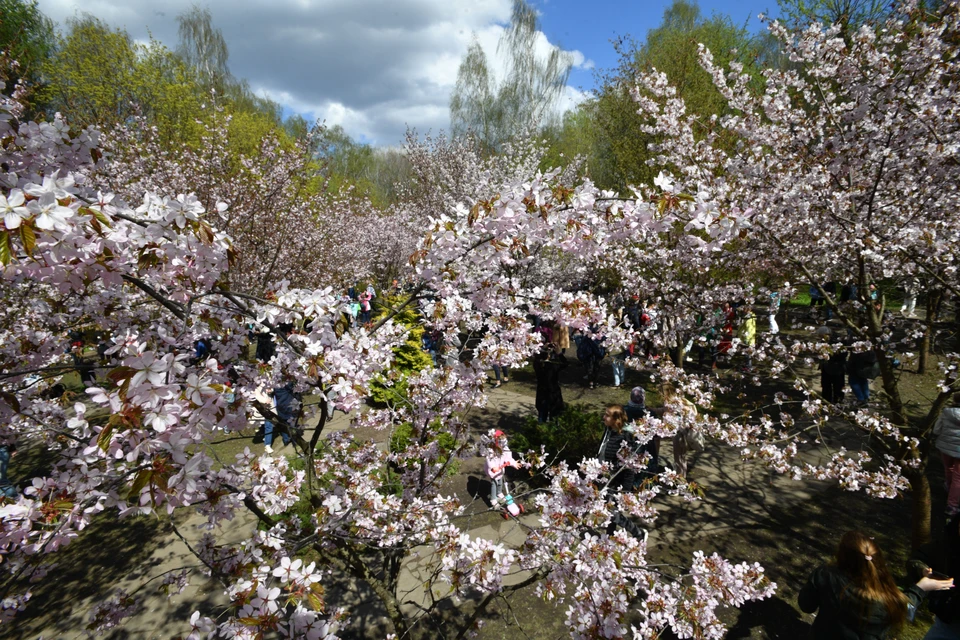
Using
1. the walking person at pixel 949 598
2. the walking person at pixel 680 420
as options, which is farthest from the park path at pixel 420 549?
the walking person at pixel 949 598

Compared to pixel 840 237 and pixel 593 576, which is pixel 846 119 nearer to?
pixel 840 237

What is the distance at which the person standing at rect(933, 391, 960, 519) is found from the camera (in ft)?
13.8

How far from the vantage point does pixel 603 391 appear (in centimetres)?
966

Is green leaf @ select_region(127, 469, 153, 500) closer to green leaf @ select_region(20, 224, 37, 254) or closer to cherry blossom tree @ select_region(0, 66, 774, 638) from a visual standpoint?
cherry blossom tree @ select_region(0, 66, 774, 638)

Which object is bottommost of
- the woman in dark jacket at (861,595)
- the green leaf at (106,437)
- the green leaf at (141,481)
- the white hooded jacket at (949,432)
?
the woman in dark jacket at (861,595)

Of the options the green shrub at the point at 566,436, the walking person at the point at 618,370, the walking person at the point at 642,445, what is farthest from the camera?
the walking person at the point at 618,370

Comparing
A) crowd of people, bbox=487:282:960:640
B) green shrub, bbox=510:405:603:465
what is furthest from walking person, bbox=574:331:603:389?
green shrub, bbox=510:405:603:465

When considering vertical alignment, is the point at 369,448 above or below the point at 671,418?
below

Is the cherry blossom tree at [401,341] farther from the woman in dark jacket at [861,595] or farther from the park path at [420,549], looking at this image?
the park path at [420,549]

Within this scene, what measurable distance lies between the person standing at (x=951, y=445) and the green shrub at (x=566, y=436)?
142 inches

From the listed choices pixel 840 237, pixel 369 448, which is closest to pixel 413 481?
pixel 369 448

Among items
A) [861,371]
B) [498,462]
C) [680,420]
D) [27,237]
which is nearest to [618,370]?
[861,371]

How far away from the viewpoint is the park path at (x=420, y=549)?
4238mm

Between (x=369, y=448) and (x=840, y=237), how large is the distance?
588cm
